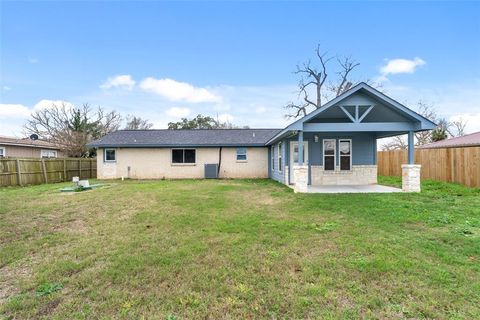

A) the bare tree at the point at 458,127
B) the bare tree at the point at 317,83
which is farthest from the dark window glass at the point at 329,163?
the bare tree at the point at 458,127

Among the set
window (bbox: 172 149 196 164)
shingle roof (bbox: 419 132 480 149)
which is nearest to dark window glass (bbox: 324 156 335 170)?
shingle roof (bbox: 419 132 480 149)

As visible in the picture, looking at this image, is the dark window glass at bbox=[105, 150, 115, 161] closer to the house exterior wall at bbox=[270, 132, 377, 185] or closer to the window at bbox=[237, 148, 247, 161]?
the window at bbox=[237, 148, 247, 161]

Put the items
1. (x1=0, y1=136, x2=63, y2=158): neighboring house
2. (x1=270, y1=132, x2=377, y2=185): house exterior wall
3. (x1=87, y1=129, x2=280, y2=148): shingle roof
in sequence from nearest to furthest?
(x1=270, y1=132, x2=377, y2=185): house exterior wall, (x1=87, y1=129, x2=280, y2=148): shingle roof, (x1=0, y1=136, x2=63, y2=158): neighboring house

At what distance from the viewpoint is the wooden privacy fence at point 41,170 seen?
14233mm

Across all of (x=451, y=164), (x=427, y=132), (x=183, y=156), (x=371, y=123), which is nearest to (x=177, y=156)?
(x=183, y=156)

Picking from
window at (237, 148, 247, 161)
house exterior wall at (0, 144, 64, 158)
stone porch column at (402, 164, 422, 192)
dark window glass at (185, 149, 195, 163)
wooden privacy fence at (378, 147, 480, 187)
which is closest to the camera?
stone porch column at (402, 164, 422, 192)

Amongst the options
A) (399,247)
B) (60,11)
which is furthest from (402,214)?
(60,11)

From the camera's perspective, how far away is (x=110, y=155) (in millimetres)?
18016

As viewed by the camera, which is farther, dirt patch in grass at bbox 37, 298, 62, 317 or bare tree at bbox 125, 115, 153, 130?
bare tree at bbox 125, 115, 153, 130

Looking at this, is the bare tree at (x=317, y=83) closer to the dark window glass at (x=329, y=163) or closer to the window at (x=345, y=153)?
the window at (x=345, y=153)

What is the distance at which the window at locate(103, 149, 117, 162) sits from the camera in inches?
705

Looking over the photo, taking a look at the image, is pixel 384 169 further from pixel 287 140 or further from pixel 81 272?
pixel 81 272

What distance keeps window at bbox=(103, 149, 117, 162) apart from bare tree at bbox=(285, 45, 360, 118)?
756 inches

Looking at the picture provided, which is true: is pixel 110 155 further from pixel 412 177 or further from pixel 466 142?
pixel 466 142
